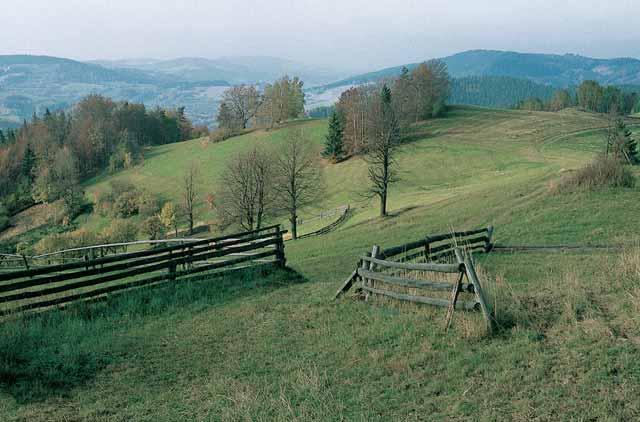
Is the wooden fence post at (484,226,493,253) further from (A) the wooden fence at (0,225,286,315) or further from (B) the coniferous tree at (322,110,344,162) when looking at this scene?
(B) the coniferous tree at (322,110,344,162)

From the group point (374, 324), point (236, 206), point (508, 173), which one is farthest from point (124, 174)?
point (374, 324)

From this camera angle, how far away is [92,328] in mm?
12367

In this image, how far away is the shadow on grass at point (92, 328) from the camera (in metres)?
9.42

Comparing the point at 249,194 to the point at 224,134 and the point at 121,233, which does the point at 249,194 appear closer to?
the point at 121,233

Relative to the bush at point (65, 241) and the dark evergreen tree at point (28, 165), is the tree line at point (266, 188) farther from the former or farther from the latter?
the dark evergreen tree at point (28, 165)

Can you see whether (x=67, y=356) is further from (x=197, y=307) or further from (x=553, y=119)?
(x=553, y=119)

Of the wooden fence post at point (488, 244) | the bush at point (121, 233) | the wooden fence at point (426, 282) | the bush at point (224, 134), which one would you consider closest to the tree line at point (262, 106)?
the bush at point (224, 134)

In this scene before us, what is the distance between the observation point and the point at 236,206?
53.7 metres

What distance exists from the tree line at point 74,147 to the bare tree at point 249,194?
46.4 metres

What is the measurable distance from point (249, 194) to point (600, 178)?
108ft

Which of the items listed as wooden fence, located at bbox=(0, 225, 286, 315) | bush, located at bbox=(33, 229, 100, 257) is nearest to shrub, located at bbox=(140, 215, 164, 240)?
bush, located at bbox=(33, 229, 100, 257)

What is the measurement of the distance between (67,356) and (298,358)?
471cm

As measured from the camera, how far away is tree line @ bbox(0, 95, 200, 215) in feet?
307

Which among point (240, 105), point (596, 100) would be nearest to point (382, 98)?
point (240, 105)
